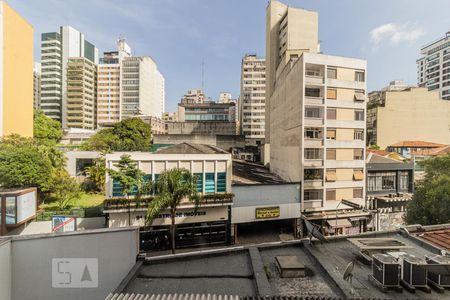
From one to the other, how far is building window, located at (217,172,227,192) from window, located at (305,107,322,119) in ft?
38.8

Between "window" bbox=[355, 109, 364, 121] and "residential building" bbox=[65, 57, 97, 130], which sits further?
"residential building" bbox=[65, 57, 97, 130]

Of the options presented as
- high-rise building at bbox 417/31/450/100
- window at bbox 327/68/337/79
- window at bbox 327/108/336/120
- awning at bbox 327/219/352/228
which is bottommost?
awning at bbox 327/219/352/228

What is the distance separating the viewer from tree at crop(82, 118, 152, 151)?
57438 mm

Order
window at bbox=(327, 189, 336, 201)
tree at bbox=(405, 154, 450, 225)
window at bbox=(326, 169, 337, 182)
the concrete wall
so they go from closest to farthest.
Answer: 1. the concrete wall
2. tree at bbox=(405, 154, 450, 225)
3. window at bbox=(326, 169, 337, 182)
4. window at bbox=(327, 189, 336, 201)

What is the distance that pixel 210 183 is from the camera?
22016 millimetres

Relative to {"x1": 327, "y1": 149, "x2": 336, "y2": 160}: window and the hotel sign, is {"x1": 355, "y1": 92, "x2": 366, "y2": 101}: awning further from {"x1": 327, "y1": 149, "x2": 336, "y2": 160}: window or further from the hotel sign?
the hotel sign

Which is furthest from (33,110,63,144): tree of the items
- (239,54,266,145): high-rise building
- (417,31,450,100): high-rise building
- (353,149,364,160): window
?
(417,31,450,100): high-rise building

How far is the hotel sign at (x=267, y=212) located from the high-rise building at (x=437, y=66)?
122169 mm

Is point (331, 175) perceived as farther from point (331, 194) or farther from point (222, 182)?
point (222, 182)

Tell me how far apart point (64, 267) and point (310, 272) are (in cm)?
885

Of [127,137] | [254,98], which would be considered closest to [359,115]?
[127,137]

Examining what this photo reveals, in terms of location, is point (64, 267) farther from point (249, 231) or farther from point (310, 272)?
point (249, 231)

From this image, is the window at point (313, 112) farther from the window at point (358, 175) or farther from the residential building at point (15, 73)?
the residential building at point (15, 73)

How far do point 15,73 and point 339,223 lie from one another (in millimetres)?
70134
